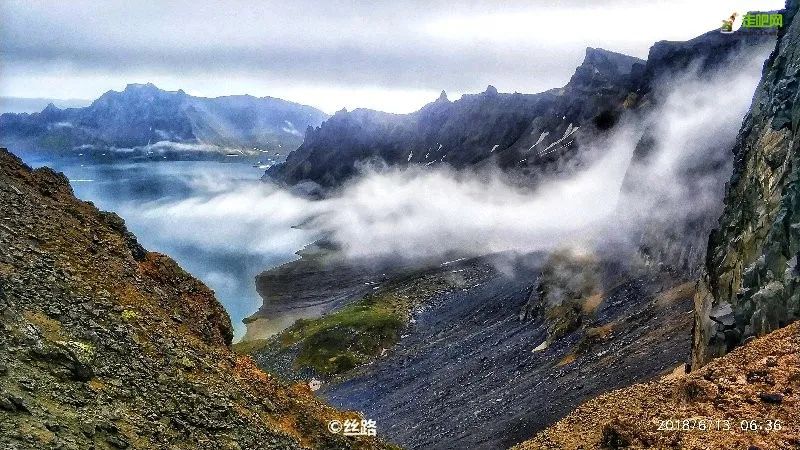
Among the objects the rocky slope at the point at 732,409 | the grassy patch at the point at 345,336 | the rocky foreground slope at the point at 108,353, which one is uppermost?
the rocky foreground slope at the point at 108,353

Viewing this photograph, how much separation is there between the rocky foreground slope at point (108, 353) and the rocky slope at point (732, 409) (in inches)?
609

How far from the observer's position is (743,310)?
40.5 m

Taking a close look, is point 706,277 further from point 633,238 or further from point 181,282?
point 633,238

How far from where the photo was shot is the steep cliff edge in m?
37.5

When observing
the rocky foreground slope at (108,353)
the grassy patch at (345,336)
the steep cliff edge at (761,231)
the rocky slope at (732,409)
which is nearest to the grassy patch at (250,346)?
the grassy patch at (345,336)

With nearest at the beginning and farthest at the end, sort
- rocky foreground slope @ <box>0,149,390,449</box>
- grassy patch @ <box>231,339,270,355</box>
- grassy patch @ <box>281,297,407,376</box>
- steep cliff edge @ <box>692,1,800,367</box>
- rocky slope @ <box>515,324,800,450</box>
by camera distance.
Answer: rocky foreground slope @ <box>0,149,390,449</box> < rocky slope @ <box>515,324,800,450</box> < steep cliff edge @ <box>692,1,800,367</box> < grassy patch @ <box>281,297,407,376</box> < grassy patch @ <box>231,339,270,355</box>

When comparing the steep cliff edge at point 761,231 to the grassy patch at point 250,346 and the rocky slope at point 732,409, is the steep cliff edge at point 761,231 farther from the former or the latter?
the grassy patch at point 250,346

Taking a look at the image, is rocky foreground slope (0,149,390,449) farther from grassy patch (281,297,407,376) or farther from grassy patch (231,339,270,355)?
grassy patch (231,339,270,355)

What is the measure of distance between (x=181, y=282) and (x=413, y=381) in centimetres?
5874

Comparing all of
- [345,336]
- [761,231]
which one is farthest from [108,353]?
[345,336]

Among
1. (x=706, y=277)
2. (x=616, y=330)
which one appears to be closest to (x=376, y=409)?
(x=616, y=330)

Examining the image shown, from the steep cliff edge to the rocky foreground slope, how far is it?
Result: 25505 mm

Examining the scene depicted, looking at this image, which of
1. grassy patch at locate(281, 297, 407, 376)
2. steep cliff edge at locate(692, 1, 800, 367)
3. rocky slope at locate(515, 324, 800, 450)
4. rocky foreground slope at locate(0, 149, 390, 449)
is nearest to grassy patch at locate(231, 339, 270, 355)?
grassy patch at locate(281, 297, 407, 376)

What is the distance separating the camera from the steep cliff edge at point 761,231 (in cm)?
3748
